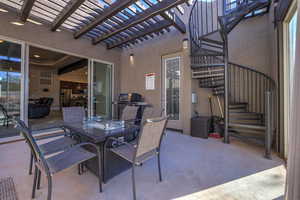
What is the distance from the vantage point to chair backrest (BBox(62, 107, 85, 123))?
2.55 m

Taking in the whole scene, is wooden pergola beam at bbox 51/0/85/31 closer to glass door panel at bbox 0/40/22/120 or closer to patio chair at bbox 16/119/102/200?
glass door panel at bbox 0/40/22/120

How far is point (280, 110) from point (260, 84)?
1.40 metres

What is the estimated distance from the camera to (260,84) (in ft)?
12.1

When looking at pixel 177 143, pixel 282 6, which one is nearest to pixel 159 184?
pixel 177 143

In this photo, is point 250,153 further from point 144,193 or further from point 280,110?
point 144,193

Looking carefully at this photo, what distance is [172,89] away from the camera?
4.66 metres

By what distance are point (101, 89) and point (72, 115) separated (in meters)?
3.00

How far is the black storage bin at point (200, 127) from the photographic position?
12.3 ft

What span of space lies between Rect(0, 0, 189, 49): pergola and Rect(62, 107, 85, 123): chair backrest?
213 centimetres

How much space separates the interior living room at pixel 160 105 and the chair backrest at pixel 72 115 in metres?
0.02

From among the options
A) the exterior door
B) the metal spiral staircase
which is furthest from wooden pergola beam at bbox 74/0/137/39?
the exterior door

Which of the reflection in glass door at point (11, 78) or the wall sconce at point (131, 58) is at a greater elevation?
the wall sconce at point (131, 58)

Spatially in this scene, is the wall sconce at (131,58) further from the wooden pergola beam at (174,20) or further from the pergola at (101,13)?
the wooden pergola beam at (174,20)

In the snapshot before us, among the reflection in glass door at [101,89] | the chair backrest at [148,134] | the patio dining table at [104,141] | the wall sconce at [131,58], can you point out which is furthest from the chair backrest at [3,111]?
the chair backrest at [148,134]
